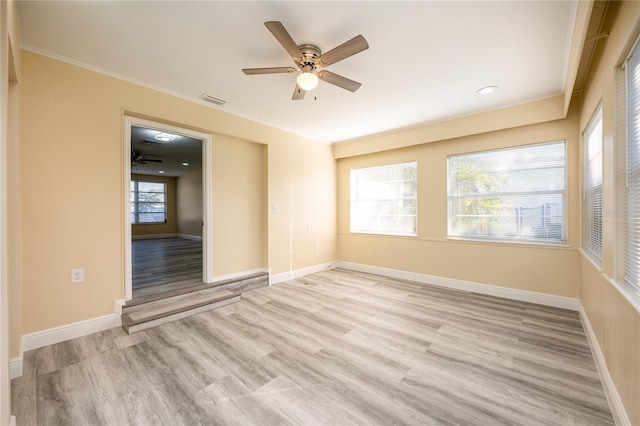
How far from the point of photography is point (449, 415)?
158 cm

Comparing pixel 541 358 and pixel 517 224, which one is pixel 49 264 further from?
pixel 517 224

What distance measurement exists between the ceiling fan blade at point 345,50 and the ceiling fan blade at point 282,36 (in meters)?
0.22

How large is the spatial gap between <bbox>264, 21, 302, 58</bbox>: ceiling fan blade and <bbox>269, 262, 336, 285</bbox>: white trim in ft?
11.1

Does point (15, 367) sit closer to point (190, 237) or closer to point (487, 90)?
point (487, 90)

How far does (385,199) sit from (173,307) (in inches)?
153

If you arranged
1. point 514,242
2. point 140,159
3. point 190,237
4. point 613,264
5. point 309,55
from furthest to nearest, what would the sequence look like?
1. point 190,237
2. point 140,159
3. point 514,242
4. point 309,55
5. point 613,264

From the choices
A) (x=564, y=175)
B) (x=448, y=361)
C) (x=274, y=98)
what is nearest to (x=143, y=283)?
(x=274, y=98)

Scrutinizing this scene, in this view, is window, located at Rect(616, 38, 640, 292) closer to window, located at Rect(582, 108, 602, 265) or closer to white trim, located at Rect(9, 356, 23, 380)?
window, located at Rect(582, 108, 602, 265)

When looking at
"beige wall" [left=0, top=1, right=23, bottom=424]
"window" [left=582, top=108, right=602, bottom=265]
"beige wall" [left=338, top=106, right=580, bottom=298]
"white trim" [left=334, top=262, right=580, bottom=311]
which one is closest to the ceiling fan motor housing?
"beige wall" [left=0, top=1, right=23, bottom=424]

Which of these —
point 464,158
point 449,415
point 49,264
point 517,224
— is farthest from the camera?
point 464,158

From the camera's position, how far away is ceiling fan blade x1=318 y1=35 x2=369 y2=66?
1.84m

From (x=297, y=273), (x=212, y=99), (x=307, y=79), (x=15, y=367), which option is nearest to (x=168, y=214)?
(x=297, y=273)

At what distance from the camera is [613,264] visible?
171 cm

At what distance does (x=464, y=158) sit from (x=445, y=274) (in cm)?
189
